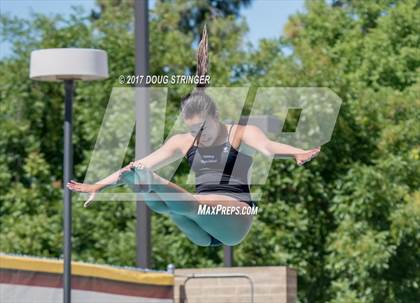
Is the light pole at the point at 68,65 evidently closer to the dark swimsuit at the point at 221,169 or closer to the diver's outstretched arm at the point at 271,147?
the dark swimsuit at the point at 221,169

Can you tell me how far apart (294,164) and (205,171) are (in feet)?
25.5

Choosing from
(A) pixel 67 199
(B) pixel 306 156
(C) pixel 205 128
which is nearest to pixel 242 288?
(A) pixel 67 199

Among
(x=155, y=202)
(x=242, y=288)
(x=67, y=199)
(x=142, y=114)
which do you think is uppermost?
(x=142, y=114)

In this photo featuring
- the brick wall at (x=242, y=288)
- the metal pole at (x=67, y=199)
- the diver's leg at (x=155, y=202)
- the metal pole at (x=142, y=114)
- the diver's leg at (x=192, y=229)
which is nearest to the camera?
the diver's leg at (x=155, y=202)

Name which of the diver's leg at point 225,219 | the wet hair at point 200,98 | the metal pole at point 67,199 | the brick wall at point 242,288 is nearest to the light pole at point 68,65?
the metal pole at point 67,199

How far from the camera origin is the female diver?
6457 mm

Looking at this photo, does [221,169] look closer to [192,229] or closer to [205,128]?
[205,128]

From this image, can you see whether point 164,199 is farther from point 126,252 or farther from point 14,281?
point 126,252

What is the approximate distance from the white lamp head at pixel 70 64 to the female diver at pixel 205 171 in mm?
2696

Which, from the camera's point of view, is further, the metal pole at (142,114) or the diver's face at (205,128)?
the metal pole at (142,114)

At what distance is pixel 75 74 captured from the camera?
956cm

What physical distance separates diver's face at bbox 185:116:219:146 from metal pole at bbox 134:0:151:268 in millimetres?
3716

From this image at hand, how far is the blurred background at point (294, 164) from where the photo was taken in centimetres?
1429

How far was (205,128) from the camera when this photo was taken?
6.72 metres
